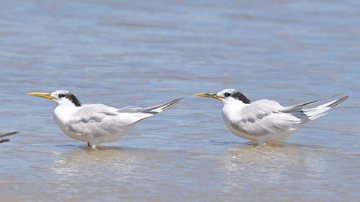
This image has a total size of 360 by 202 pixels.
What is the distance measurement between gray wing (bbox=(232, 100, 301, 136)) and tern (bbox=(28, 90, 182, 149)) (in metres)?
0.68

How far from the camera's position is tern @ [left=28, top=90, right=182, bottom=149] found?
9.04 meters

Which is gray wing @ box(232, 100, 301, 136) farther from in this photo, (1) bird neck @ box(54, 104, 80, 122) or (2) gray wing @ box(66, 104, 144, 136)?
(1) bird neck @ box(54, 104, 80, 122)

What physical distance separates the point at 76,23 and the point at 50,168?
7884 mm

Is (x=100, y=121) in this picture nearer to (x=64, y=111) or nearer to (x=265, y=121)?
(x=64, y=111)

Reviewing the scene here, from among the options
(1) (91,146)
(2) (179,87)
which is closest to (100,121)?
(1) (91,146)

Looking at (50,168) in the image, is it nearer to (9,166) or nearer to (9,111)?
(9,166)

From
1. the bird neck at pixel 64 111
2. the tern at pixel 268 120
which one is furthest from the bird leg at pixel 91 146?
the tern at pixel 268 120

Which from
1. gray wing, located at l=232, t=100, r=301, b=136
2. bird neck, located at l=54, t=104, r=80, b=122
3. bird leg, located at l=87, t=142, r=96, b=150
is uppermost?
bird neck, located at l=54, t=104, r=80, b=122

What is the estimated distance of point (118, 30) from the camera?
15523mm

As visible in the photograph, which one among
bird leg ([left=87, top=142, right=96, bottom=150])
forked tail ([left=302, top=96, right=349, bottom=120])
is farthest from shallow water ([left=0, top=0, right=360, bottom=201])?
forked tail ([left=302, top=96, right=349, bottom=120])

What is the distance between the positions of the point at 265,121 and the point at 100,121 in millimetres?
1391

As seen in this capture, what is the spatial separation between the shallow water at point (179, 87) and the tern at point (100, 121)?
123mm

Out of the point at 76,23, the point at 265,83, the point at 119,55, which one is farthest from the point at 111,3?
the point at 265,83

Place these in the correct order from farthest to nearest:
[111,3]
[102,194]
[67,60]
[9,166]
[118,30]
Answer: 1. [111,3]
2. [118,30]
3. [67,60]
4. [9,166]
5. [102,194]
